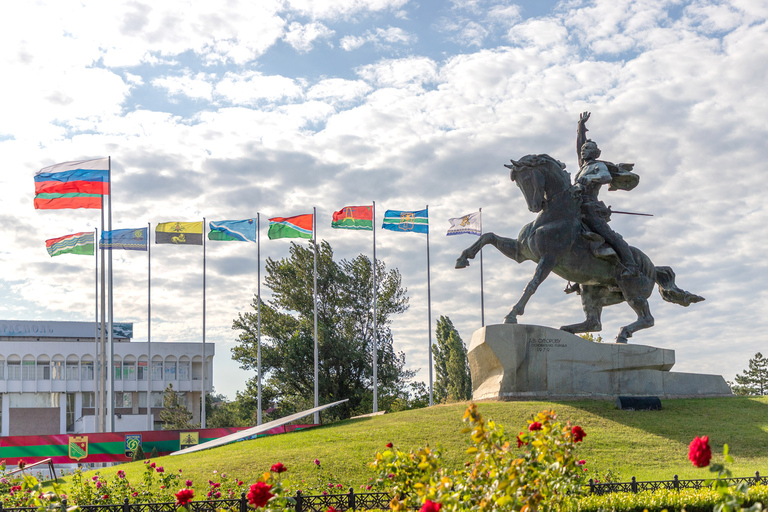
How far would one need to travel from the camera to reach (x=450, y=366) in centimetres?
3538

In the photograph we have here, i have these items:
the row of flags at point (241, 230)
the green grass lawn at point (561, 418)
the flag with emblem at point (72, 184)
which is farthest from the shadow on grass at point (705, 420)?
the flag with emblem at point (72, 184)

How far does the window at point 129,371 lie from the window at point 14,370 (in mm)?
7740

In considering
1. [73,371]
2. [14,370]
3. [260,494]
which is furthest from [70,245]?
[14,370]

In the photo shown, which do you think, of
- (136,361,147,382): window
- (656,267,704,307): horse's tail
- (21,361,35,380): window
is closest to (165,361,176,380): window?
(136,361,147,382): window

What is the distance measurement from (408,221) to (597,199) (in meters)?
13.2

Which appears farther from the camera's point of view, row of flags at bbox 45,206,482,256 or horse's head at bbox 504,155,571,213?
row of flags at bbox 45,206,482,256

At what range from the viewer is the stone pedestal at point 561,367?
16047 millimetres

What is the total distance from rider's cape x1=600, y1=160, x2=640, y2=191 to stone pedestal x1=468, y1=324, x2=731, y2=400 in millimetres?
3979

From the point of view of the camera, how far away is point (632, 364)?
16906mm

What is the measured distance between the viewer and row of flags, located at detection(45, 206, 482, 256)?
29188mm

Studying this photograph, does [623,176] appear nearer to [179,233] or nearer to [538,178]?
[538,178]

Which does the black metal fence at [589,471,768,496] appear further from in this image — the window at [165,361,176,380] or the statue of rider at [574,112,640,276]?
the window at [165,361,176,380]

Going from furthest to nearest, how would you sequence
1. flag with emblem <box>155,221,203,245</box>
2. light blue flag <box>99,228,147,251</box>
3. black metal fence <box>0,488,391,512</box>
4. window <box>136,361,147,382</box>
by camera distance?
1. window <box>136,361,147,382</box>
2. flag with emblem <box>155,221,203,245</box>
3. light blue flag <box>99,228,147,251</box>
4. black metal fence <box>0,488,391,512</box>

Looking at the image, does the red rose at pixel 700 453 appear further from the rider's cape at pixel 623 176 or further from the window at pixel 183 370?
the window at pixel 183 370
